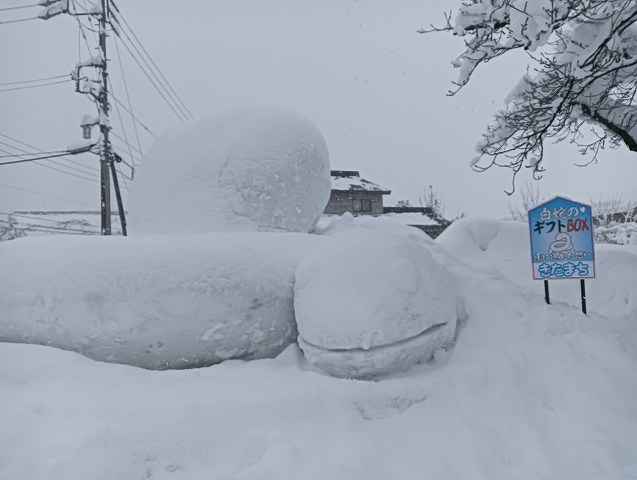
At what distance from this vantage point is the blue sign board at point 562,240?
423cm

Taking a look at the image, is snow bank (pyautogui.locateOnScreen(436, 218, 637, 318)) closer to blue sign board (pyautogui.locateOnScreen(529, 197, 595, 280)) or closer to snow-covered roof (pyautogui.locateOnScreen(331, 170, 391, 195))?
blue sign board (pyautogui.locateOnScreen(529, 197, 595, 280))

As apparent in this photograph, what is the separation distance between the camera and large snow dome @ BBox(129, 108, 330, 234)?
418 cm

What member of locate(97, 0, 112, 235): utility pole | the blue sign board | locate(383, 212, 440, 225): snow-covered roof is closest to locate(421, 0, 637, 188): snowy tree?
the blue sign board

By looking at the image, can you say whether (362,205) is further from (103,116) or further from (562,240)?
(562,240)

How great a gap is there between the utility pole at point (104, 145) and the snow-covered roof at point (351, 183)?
1019 centimetres

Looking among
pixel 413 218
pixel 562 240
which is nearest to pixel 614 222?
pixel 413 218

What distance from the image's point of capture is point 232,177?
4180mm

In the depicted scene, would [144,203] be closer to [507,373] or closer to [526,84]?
[507,373]

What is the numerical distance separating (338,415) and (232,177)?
8.09 ft

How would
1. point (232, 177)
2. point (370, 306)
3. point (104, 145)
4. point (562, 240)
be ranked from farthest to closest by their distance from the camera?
1. point (104, 145)
2. point (562, 240)
3. point (232, 177)
4. point (370, 306)

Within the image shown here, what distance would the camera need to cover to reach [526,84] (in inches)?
224

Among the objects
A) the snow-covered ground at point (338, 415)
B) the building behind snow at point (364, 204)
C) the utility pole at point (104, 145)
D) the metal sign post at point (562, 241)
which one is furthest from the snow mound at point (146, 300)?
the building behind snow at point (364, 204)

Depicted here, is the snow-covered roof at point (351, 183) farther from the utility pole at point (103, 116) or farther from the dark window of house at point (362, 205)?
the utility pole at point (103, 116)

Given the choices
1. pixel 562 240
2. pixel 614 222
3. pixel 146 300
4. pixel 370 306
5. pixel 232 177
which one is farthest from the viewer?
pixel 614 222
